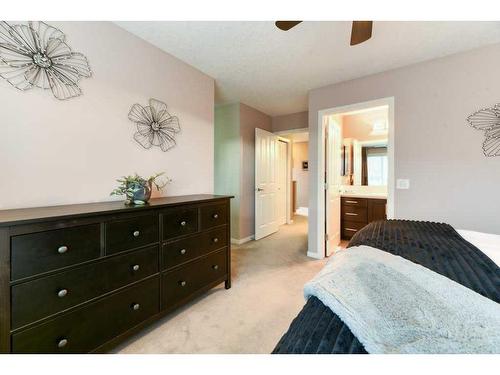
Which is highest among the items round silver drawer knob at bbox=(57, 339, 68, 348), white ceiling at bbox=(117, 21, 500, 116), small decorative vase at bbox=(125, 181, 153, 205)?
white ceiling at bbox=(117, 21, 500, 116)

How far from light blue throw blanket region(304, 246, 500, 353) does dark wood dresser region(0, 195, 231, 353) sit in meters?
1.19

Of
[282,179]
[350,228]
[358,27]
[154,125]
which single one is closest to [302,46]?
[358,27]

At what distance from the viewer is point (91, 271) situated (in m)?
1.24

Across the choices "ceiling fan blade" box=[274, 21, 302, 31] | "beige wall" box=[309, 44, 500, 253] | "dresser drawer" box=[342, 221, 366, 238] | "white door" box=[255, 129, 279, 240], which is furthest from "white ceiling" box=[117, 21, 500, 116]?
"dresser drawer" box=[342, 221, 366, 238]

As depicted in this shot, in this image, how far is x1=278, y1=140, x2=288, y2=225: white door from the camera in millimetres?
4914

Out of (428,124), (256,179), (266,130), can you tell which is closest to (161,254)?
(256,179)

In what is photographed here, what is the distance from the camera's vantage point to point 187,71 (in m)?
2.43

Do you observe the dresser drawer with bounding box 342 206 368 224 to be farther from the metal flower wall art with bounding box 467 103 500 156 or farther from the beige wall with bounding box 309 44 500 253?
the metal flower wall art with bounding box 467 103 500 156

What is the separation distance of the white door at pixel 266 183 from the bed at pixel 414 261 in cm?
254

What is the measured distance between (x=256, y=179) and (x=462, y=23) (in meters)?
3.00

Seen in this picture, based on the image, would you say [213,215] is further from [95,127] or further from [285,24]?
[285,24]

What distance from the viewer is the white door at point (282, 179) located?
4.91 m

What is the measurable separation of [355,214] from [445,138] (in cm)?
175

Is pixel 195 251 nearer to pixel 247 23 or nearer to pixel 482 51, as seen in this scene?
pixel 247 23
